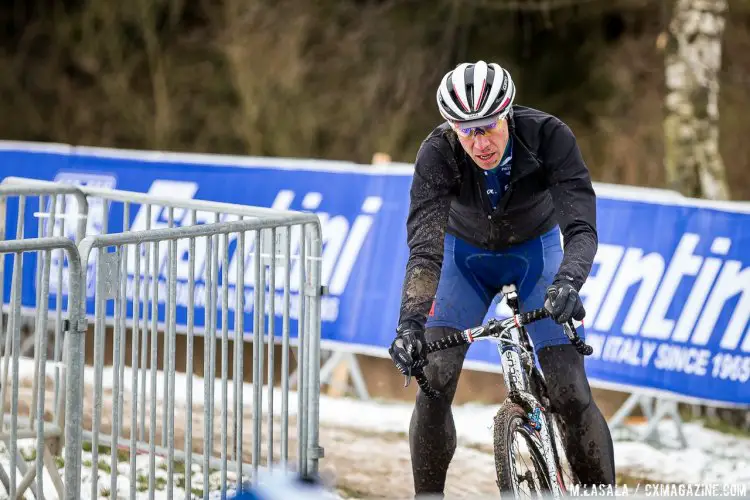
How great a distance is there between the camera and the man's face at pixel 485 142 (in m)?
5.01

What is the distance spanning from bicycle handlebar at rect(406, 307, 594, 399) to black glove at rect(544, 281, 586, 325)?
10 cm

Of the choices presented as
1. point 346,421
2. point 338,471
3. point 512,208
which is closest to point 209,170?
point 346,421

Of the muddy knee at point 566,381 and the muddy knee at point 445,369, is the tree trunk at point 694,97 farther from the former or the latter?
the muddy knee at point 445,369

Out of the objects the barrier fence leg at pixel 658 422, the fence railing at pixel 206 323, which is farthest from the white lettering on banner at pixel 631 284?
the fence railing at pixel 206 323

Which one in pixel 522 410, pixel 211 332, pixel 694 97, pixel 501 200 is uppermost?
pixel 694 97

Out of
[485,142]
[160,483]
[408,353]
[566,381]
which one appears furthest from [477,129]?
[160,483]

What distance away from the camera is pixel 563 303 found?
4.54m

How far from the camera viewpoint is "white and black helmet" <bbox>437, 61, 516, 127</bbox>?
4.93 metres

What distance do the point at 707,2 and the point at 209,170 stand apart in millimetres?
4473

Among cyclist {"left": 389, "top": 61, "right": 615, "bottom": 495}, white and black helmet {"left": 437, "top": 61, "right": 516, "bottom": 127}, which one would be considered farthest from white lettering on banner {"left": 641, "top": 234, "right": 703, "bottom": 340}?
white and black helmet {"left": 437, "top": 61, "right": 516, "bottom": 127}

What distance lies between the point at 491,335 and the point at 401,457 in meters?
3.24

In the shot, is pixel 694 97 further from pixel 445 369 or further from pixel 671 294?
→ pixel 445 369

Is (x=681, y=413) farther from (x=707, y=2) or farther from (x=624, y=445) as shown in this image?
(x=707, y=2)

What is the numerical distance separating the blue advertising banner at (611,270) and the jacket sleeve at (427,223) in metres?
2.39
